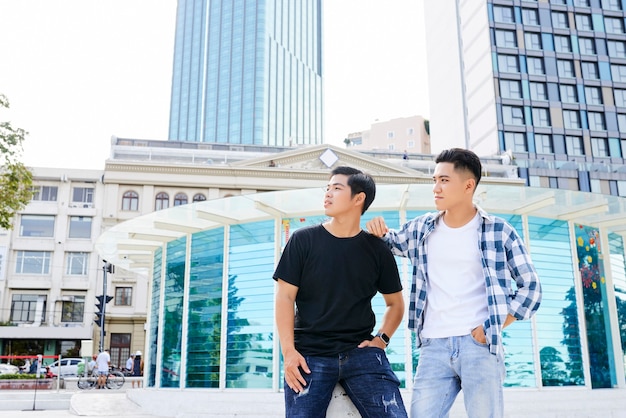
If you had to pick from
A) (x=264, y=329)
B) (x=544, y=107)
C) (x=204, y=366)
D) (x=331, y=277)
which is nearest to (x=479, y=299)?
(x=331, y=277)

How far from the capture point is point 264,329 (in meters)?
10.3

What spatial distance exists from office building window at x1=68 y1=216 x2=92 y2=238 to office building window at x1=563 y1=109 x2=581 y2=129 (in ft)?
116

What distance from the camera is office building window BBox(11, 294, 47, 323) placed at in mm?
37094

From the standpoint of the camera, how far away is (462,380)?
9.31 ft

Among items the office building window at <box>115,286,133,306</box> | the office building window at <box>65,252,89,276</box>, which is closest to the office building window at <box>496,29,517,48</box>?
the office building window at <box>115,286,133,306</box>

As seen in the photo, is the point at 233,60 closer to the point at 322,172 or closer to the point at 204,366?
the point at 322,172

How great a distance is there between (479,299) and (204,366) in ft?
28.0

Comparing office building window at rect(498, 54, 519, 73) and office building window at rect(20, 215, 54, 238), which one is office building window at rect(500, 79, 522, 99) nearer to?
office building window at rect(498, 54, 519, 73)

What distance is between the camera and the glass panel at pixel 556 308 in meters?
9.71

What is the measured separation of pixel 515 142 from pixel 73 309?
33012mm

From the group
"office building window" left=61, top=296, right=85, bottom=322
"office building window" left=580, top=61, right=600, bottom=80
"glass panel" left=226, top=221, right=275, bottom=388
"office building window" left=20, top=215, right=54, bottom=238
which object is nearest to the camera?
"glass panel" left=226, top=221, right=275, bottom=388

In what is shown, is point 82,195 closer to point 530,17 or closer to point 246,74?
point 530,17

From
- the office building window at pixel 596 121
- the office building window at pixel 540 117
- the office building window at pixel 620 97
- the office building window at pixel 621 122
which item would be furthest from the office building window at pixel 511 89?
the office building window at pixel 621 122

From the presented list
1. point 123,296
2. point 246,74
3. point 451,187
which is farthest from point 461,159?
point 246,74
